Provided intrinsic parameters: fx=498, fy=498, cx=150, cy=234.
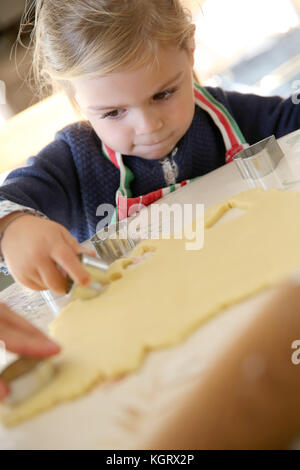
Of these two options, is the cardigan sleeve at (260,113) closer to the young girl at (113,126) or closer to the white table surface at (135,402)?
the young girl at (113,126)

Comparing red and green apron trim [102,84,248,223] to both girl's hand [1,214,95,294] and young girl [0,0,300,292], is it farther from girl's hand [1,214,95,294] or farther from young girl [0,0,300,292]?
girl's hand [1,214,95,294]

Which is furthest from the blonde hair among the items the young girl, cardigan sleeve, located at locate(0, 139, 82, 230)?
cardigan sleeve, located at locate(0, 139, 82, 230)

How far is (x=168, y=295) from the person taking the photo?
426mm

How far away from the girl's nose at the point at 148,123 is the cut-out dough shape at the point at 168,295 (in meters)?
0.29

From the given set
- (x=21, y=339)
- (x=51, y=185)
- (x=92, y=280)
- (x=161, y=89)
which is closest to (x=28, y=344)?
(x=21, y=339)

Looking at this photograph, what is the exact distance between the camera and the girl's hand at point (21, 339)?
0.38 metres

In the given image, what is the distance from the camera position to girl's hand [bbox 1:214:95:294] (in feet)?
1.70

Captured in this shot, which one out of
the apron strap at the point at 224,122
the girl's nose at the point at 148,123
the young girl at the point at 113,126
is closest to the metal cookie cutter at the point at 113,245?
the young girl at the point at 113,126

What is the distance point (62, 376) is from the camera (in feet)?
1.21

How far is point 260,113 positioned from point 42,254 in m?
0.67

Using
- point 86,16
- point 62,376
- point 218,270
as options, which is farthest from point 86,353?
point 86,16

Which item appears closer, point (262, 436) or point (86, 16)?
point (262, 436)

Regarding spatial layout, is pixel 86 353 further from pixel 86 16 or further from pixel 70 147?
pixel 70 147

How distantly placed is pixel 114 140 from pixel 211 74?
1.52m
